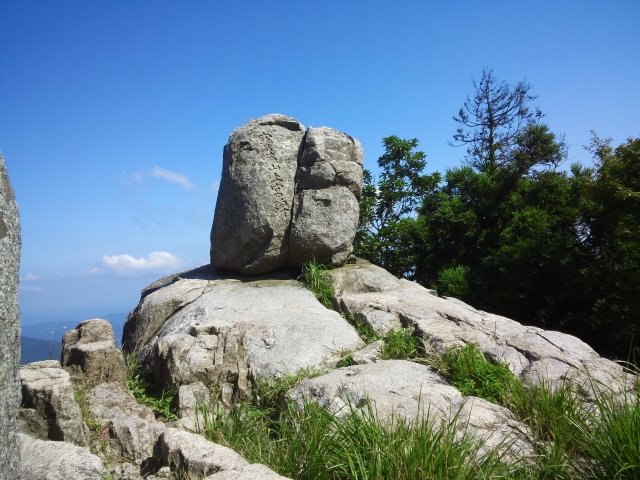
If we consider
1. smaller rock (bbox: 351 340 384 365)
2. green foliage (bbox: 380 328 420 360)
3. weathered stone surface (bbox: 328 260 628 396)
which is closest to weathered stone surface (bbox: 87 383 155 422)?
smaller rock (bbox: 351 340 384 365)

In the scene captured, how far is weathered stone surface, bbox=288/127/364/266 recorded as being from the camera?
27.5ft

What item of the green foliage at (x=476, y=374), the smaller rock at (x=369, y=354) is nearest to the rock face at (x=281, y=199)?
the smaller rock at (x=369, y=354)

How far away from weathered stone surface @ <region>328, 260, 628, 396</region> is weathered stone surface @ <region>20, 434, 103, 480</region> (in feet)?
12.3

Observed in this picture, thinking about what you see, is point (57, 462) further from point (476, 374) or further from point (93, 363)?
point (476, 374)

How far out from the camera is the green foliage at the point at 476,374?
514 centimetres

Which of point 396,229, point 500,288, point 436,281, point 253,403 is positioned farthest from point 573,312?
point 253,403

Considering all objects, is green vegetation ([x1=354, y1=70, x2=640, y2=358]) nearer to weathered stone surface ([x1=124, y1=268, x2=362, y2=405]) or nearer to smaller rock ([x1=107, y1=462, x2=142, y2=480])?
weathered stone surface ([x1=124, y1=268, x2=362, y2=405])

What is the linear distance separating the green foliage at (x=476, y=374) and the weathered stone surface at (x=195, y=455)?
2507 millimetres

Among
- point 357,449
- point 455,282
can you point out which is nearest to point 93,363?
point 357,449

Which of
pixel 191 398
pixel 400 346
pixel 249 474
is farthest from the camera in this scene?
pixel 400 346

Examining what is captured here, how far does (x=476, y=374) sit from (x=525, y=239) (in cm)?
534

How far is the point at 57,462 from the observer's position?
3.61 m

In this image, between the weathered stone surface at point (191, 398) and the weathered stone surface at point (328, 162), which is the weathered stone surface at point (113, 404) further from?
the weathered stone surface at point (328, 162)

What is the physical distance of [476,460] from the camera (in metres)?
3.68
